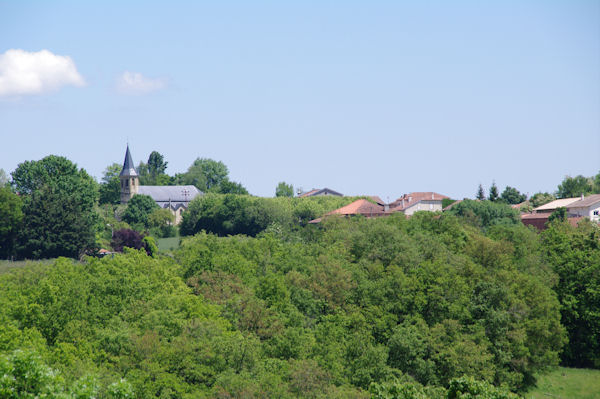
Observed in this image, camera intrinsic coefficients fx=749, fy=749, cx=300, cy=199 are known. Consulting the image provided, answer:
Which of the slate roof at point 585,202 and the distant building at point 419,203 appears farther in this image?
the distant building at point 419,203

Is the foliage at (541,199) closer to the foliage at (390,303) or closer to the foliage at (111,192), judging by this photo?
the foliage at (390,303)

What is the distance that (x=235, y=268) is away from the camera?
6203 cm

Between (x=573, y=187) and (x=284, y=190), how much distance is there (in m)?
73.3

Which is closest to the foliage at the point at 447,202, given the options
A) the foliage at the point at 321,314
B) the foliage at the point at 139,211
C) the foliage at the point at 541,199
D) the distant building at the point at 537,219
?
the foliage at the point at 541,199

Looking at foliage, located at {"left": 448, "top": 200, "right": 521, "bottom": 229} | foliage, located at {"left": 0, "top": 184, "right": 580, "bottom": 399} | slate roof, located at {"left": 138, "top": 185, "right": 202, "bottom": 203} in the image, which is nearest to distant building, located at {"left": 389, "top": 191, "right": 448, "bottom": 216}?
foliage, located at {"left": 448, "top": 200, "right": 521, "bottom": 229}

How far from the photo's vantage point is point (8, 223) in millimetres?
101938

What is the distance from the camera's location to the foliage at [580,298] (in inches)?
2657

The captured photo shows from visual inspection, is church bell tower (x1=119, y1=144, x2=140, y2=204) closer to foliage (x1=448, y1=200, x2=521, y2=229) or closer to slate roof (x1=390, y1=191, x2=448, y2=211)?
slate roof (x1=390, y1=191, x2=448, y2=211)

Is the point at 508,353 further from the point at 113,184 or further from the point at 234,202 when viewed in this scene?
the point at 113,184

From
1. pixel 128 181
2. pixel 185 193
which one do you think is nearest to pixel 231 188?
pixel 185 193

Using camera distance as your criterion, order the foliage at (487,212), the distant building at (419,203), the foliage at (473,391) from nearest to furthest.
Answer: the foliage at (473,391)
the foliage at (487,212)
the distant building at (419,203)

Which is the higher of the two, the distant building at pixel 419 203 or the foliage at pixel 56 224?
the distant building at pixel 419 203

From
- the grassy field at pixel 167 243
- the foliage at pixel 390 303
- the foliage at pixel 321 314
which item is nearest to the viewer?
the foliage at pixel 321 314

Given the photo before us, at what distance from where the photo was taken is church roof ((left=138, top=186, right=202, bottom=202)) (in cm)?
18338
